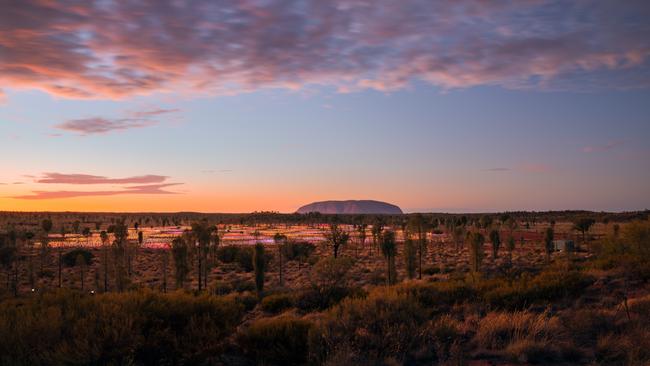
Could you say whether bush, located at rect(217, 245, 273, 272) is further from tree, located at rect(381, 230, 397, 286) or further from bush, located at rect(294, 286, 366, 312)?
bush, located at rect(294, 286, 366, 312)

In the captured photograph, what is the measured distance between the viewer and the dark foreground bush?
815 centimetres

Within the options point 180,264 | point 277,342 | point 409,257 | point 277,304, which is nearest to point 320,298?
point 277,304

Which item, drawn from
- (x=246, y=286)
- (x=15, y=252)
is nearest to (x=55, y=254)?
(x=15, y=252)

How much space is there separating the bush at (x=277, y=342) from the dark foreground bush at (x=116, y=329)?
598mm

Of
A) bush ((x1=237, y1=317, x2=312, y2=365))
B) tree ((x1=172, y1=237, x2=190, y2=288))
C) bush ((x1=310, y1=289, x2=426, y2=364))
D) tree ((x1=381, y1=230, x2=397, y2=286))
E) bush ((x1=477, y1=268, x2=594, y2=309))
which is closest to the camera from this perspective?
bush ((x1=310, y1=289, x2=426, y2=364))

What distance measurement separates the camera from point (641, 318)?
1141cm

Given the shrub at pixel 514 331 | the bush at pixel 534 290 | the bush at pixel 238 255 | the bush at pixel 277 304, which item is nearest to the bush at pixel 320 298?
the bush at pixel 277 304

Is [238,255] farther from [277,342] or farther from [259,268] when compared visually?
[277,342]

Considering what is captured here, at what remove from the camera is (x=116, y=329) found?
862 cm

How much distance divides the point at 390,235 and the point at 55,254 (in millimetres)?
60890

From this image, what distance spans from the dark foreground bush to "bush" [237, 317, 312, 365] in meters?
0.60

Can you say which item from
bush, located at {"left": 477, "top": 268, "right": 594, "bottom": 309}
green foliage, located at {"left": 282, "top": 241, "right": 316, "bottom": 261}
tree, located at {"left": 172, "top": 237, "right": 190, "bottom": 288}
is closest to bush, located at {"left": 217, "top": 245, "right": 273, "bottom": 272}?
green foliage, located at {"left": 282, "top": 241, "right": 316, "bottom": 261}

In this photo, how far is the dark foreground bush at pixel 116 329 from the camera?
8148mm

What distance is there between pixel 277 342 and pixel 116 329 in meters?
3.17
